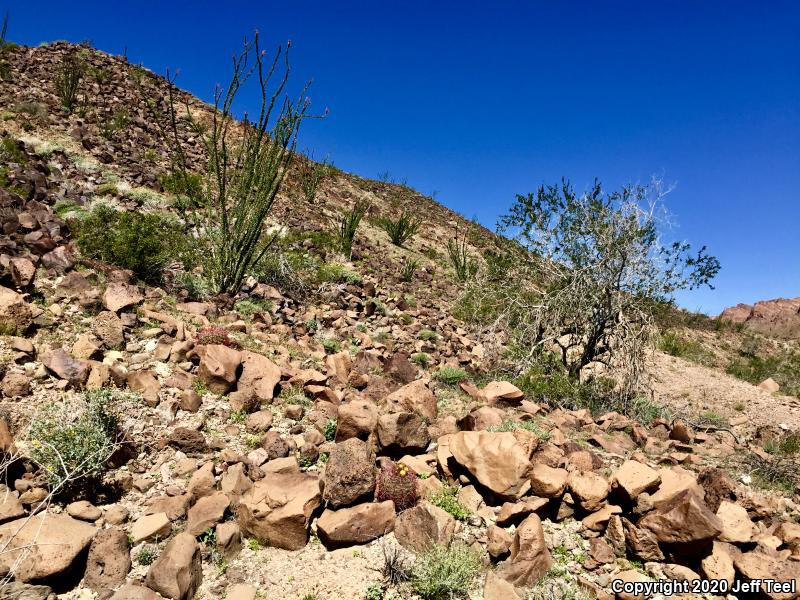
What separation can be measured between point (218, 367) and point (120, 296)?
5.60 ft

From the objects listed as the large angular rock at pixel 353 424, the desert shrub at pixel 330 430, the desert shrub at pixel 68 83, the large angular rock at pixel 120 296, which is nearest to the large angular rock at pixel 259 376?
the desert shrub at pixel 330 430

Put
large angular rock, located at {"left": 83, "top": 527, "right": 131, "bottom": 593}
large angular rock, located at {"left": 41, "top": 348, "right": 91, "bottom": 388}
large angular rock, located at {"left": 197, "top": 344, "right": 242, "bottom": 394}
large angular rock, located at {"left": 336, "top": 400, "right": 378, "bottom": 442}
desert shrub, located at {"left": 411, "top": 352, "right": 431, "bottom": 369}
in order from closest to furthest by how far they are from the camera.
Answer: large angular rock, located at {"left": 83, "top": 527, "right": 131, "bottom": 593} < large angular rock, located at {"left": 41, "top": 348, "right": 91, "bottom": 388} < large angular rock, located at {"left": 336, "top": 400, "right": 378, "bottom": 442} < large angular rock, located at {"left": 197, "top": 344, "right": 242, "bottom": 394} < desert shrub, located at {"left": 411, "top": 352, "right": 431, "bottom": 369}

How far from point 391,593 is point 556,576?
1158 millimetres

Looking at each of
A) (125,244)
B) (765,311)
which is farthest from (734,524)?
(765,311)

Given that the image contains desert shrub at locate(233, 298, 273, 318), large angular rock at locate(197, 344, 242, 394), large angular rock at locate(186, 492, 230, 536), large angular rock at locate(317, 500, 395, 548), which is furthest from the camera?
desert shrub at locate(233, 298, 273, 318)

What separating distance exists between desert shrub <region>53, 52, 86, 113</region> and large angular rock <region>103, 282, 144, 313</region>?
461 inches

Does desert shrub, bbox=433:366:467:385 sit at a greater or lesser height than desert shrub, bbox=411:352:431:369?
lesser

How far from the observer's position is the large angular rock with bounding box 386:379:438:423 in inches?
185

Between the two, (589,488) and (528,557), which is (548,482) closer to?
(589,488)

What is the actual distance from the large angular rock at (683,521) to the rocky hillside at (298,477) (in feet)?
0.04

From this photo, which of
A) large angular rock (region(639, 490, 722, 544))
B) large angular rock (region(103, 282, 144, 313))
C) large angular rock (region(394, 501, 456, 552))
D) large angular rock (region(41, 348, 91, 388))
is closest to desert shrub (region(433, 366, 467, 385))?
large angular rock (region(394, 501, 456, 552))

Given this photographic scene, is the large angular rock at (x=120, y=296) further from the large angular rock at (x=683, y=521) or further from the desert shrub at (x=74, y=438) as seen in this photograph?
the large angular rock at (x=683, y=521)

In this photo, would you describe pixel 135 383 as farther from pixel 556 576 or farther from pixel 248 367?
pixel 556 576

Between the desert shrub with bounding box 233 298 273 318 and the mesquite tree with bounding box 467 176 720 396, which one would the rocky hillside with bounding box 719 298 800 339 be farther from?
the desert shrub with bounding box 233 298 273 318
